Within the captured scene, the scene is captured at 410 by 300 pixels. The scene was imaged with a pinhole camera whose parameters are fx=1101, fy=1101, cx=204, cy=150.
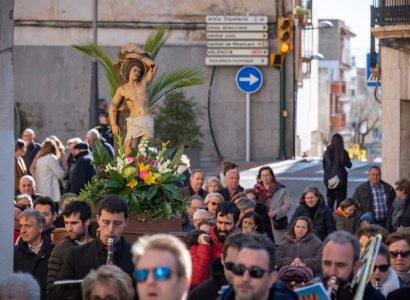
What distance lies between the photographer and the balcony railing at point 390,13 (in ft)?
66.5

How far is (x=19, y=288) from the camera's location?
21.2ft

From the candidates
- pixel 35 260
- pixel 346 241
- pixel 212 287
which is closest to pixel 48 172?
pixel 35 260

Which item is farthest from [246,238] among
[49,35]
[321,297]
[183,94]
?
[49,35]

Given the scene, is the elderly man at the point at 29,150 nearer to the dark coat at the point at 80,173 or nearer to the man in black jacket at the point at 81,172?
the man in black jacket at the point at 81,172

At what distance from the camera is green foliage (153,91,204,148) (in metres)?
27.2

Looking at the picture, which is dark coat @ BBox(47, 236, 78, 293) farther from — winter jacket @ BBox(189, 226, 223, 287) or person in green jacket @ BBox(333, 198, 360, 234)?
person in green jacket @ BBox(333, 198, 360, 234)

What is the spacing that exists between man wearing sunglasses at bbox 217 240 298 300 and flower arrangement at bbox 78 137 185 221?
5346 mm

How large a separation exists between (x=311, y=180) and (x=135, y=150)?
13.8 meters

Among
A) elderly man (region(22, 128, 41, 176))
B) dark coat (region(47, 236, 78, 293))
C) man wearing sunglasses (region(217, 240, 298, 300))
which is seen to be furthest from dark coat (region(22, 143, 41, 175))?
man wearing sunglasses (region(217, 240, 298, 300))

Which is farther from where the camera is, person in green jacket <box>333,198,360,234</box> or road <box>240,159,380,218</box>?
road <box>240,159,380,218</box>

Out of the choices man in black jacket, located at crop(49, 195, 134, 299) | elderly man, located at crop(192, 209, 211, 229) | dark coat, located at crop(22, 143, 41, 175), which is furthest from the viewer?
dark coat, located at crop(22, 143, 41, 175)

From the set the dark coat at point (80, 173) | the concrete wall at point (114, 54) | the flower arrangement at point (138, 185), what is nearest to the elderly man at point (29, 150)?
the dark coat at point (80, 173)

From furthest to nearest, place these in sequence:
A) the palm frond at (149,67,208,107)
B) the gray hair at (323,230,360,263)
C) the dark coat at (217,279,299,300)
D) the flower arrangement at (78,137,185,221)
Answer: the palm frond at (149,67,208,107) → the flower arrangement at (78,137,185,221) → the gray hair at (323,230,360,263) → the dark coat at (217,279,299,300)

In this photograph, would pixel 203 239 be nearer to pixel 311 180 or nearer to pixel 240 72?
pixel 311 180
